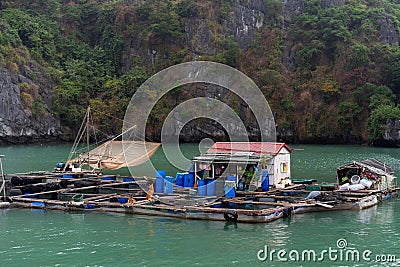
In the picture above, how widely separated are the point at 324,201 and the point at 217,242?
757cm

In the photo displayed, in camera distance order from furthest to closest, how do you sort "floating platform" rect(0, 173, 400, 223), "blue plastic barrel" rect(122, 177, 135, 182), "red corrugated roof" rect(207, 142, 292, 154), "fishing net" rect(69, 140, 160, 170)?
"fishing net" rect(69, 140, 160, 170) → "blue plastic barrel" rect(122, 177, 135, 182) → "red corrugated roof" rect(207, 142, 292, 154) → "floating platform" rect(0, 173, 400, 223)

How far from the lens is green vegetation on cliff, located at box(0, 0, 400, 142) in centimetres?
7175

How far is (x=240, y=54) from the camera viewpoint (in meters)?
79.2

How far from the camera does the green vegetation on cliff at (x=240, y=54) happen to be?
71750mm

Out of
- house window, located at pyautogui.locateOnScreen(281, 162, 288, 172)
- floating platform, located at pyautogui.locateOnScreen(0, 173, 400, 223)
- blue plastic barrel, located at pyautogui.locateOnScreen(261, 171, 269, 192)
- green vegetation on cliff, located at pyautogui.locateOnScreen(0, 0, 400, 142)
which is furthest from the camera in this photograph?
green vegetation on cliff, located at pyautogui.locateOnScreen(0, 0, 400, 142)

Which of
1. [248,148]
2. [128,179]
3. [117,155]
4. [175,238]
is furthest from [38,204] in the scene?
[117,155]

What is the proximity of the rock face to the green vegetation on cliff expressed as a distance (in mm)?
1353

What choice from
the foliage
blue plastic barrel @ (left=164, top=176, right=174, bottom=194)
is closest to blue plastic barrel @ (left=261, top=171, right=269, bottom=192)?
blue plastic barrel @ (left=164, top=176, right=174, bottom=194)

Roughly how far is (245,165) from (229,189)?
6.24 feet

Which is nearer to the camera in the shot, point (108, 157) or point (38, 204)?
point (38, 204)

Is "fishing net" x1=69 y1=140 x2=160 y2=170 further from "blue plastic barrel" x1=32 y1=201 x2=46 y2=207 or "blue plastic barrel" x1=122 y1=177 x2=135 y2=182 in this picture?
"blue plastic barrel" x1=32 y1=201 x2=46 y2=207

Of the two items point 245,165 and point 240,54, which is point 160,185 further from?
point 240,54

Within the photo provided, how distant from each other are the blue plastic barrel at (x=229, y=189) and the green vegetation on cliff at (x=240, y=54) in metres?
44.9

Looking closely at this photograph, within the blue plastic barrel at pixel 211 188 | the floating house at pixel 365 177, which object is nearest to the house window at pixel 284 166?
the floating house at pixel 365 177
